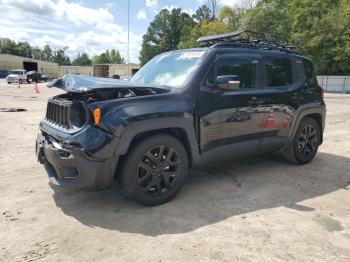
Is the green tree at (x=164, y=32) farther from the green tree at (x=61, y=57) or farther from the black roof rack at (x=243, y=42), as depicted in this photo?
the black roof rack at (x=243, y=42)

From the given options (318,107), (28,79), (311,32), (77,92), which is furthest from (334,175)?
(28,79)

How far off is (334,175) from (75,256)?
4157mm

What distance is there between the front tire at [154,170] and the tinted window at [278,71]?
201 centimetres

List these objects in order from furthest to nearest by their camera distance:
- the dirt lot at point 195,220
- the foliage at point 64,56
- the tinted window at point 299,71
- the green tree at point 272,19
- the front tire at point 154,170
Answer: the foliage at point 64,56, the green tree at point 272,19, the tinted window at point 299,71, the front tire at point 154,170, the dirt lot at point 195,220

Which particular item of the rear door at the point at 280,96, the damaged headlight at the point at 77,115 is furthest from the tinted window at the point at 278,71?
the damaged headlight at the point at 77,115

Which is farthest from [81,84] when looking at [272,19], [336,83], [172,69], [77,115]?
[272,19]

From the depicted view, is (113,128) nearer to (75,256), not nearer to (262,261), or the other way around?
(75,256)

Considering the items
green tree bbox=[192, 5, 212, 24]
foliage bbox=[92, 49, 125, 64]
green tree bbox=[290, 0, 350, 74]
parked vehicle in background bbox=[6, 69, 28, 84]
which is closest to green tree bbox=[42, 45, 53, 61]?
foliage bbox=[92, 49, 125, 64]

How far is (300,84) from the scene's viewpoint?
5754 millimetres

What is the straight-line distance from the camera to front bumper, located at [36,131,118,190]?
3611 mm

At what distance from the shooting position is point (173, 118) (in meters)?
4.06

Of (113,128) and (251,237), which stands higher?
(113,128)

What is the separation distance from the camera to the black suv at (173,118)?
12.1ft

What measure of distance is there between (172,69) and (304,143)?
270cm
